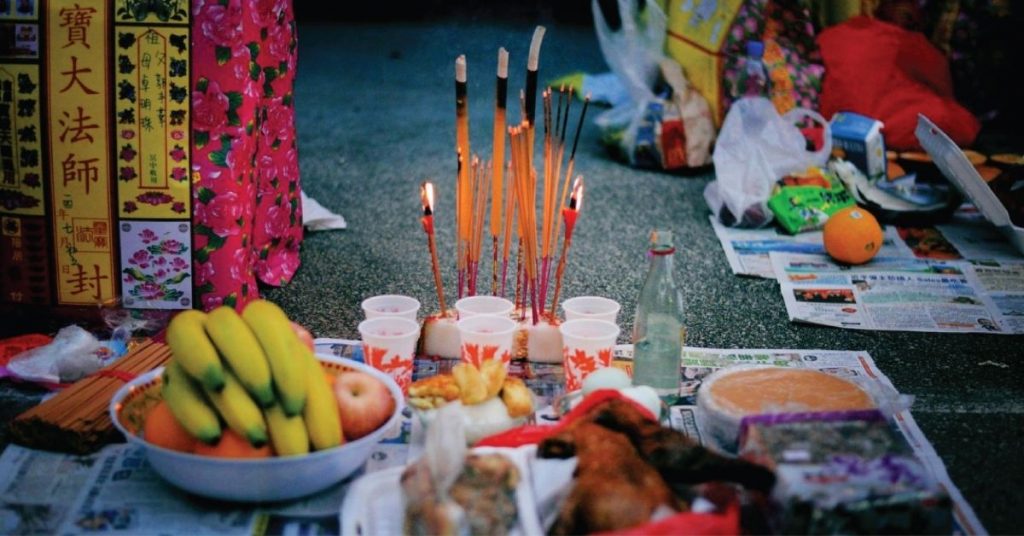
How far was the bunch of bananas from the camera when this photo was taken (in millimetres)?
1551

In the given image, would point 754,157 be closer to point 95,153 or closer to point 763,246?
point 763,246

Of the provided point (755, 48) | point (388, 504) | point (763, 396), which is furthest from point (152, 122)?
point (755, 48)

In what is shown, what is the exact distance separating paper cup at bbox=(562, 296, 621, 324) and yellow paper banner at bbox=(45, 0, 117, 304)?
1022 mm

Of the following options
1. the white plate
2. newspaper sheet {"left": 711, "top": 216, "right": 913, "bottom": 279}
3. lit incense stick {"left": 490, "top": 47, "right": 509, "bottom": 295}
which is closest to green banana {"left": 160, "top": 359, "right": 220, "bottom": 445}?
the white plate

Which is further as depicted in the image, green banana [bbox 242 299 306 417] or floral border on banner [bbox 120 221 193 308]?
floral border on banner [bbox 120 221 193 308]

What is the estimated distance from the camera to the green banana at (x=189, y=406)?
1.54 metres

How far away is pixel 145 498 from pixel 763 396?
1080 mm

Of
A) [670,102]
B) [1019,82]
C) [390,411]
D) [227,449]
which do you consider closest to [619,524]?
[390,411]

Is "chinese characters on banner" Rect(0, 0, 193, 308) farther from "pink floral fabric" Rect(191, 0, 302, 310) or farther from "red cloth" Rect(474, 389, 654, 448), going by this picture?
"red cloth" Rect(474, 389, 654, 448)

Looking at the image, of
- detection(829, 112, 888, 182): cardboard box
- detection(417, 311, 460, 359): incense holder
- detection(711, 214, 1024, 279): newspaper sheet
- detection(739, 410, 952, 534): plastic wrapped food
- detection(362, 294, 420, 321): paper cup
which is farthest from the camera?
detection(829, 112, 888, 182): cardboard box

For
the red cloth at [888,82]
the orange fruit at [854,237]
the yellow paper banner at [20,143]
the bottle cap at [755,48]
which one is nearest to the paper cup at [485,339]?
the yellow paper banner at [20,143]

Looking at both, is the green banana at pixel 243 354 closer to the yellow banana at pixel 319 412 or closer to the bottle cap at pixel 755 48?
the yellow banana at pixel 319 412

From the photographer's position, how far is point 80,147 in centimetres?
225

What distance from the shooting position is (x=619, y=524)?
142 centimetres
